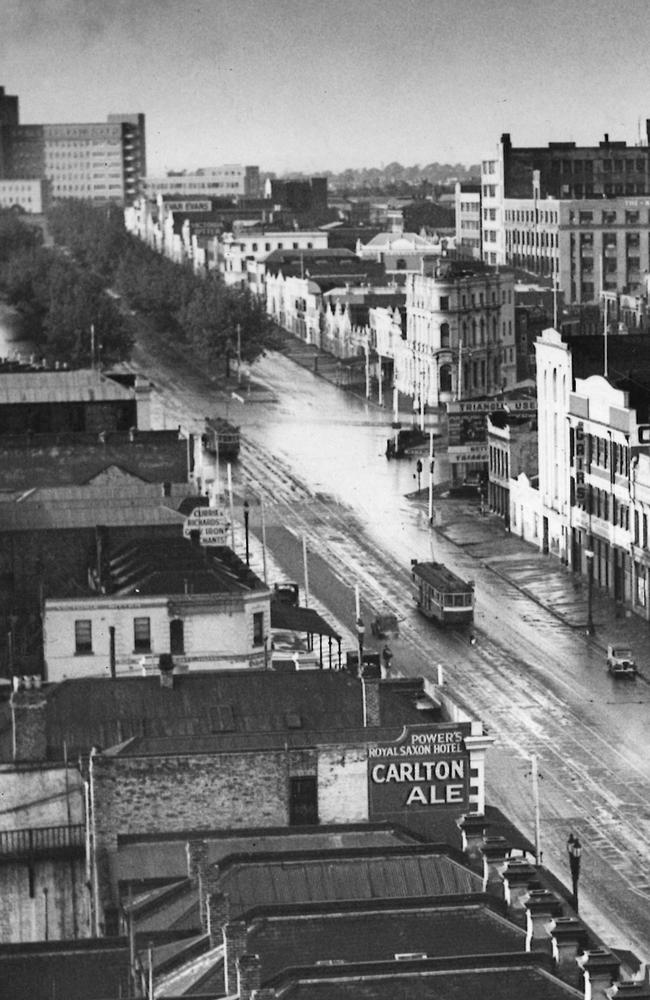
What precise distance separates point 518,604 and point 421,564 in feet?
13.6

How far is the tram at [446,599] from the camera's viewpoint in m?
94.3

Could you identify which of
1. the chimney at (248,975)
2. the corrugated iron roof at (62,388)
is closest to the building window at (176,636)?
the chimney at (248,975)

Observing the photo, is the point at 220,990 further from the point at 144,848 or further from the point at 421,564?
the point at 421,564

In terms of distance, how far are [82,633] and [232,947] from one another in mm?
33948

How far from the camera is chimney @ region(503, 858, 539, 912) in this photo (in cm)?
4550

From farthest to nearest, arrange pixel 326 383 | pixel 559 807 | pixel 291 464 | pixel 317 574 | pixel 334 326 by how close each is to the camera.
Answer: pixel 334 326 → pixel 326 383 → pixel 291 464 → pixel 317 574 → pixel 559 807

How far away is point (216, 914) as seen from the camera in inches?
1706

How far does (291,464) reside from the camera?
13838cm

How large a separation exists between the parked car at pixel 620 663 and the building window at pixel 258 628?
14.2 metres

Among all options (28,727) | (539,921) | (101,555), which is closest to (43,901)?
(28,727)

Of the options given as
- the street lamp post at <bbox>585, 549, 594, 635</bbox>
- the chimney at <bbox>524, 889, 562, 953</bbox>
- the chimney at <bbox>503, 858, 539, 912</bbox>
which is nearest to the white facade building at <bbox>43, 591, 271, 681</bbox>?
the street lamp post at <bbox>585, 549, 594, 635</bbox>

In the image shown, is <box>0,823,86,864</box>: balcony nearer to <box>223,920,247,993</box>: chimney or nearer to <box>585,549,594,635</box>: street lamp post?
<box>223,920,247,993</box>: chimney

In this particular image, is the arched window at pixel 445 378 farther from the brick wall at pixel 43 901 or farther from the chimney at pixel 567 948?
the chimney at pixel 567 948

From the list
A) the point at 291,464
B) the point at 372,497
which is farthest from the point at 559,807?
the point at 291,464
